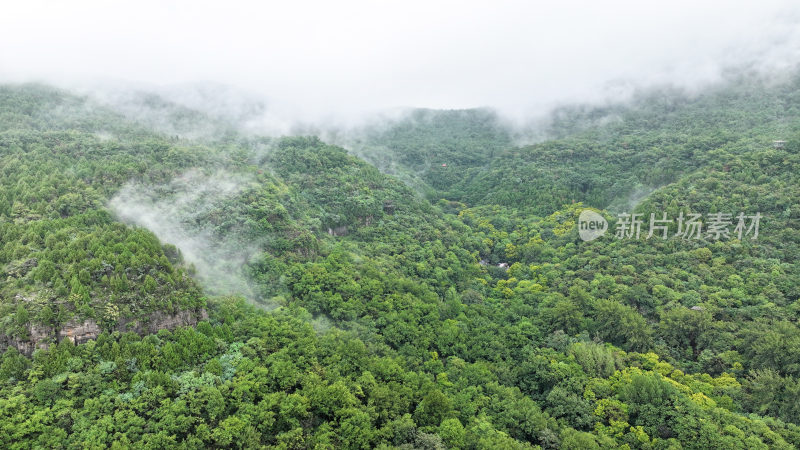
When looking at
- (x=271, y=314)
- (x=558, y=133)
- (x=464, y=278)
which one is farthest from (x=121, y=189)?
(x=558, y=133)

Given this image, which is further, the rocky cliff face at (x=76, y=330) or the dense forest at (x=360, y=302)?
the dense forest at (x=360, y=302)

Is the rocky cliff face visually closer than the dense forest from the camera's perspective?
Yes

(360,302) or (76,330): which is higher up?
(76,330)

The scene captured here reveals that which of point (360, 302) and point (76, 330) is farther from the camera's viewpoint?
point (360, 302)
